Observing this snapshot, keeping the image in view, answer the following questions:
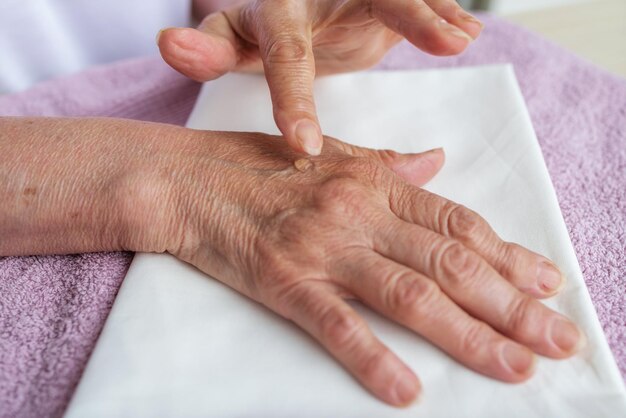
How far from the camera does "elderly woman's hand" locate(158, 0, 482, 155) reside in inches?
28.6

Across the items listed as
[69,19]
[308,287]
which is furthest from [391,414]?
[69,19]

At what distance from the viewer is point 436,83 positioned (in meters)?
0.98

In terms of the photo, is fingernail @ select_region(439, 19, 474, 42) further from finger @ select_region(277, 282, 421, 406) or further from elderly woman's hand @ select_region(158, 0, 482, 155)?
finger @ select_region(277, 282, 421, 406)

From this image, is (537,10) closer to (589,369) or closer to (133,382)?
(589,369)

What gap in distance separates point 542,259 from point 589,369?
13 centimetres

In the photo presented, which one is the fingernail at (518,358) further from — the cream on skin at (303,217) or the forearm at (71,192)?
the forearm at (71,192)

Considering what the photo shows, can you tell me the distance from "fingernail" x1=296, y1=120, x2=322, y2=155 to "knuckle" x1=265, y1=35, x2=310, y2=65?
0.10 meters

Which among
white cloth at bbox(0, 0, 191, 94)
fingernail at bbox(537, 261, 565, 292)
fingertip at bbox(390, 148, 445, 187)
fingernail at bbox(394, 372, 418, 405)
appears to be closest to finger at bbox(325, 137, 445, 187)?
fingertip at bbox(390, 148, 445, 187)

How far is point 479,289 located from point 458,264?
0.03 meters

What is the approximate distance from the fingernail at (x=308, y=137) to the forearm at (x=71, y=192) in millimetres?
191

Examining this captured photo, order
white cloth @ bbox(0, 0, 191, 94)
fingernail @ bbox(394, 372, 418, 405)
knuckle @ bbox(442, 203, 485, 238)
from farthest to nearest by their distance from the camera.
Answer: white cloth @ bbox(0, 0, 191, 94) → knuckle @ bbox(442, 203, 485, 238) → fingernail @ bbox(394, 372, 418, 405)

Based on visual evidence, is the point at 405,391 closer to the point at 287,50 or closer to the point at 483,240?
the point at 483,240

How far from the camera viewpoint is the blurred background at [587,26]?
1390 mm

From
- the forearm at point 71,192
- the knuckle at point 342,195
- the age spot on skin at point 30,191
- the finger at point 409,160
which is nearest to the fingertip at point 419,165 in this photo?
the finger at point 409,160
